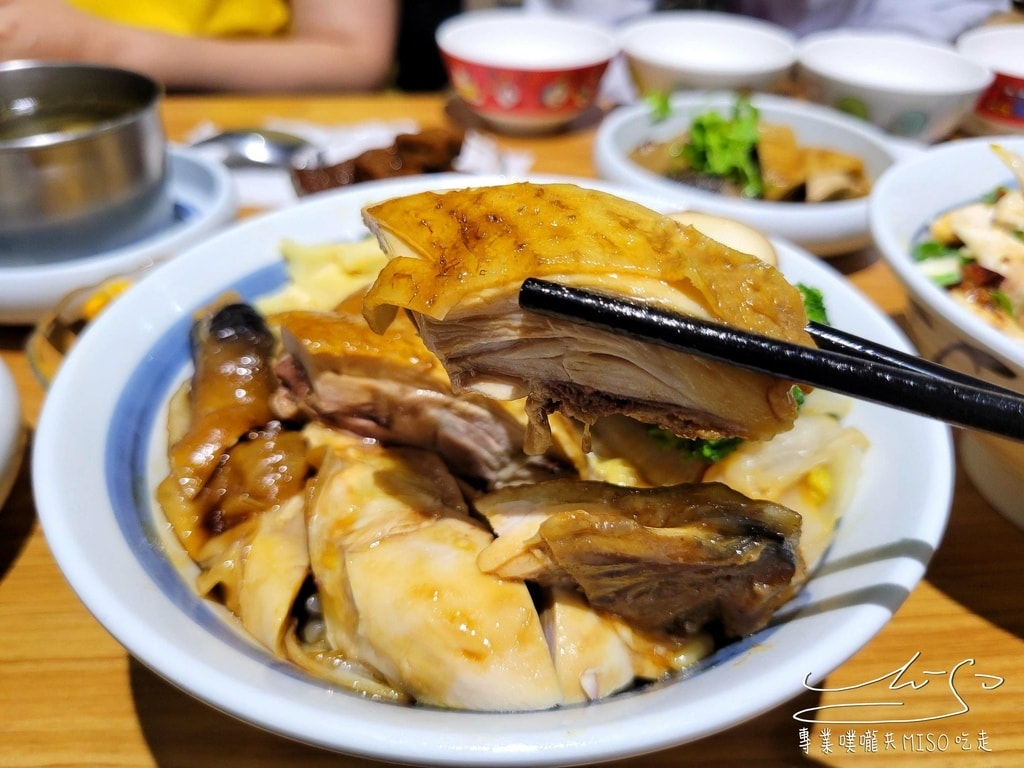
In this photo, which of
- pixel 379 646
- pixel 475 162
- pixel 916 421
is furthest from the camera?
pixel 475 162

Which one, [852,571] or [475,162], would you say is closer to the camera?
[852,571]

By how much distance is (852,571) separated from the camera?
1043 mm

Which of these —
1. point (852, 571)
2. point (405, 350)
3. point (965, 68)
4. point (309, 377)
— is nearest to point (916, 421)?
point (852, 571)

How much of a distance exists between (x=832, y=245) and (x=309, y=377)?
179cm

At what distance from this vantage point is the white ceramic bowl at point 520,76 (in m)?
3.05

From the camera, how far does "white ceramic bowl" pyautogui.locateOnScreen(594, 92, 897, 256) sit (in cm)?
224

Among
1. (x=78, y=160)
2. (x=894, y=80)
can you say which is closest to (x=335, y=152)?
(x=78, y=160)

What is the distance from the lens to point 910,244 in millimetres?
1708

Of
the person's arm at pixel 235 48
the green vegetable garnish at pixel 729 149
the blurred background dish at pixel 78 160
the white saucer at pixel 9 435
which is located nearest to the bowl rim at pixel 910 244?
the green vegetable garnish at pixel 729 149

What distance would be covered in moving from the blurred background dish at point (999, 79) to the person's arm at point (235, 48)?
3108 mm

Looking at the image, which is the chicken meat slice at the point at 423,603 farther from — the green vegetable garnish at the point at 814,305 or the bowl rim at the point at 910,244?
the bowl rim at the point at 910,244

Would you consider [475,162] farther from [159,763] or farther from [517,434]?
[159,763]

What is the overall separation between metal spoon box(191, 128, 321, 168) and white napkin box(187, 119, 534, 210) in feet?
0.12

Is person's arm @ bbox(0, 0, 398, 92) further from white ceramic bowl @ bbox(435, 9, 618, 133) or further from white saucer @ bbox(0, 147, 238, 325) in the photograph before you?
white saucer @ bbox(0, 147, 238, 325)
